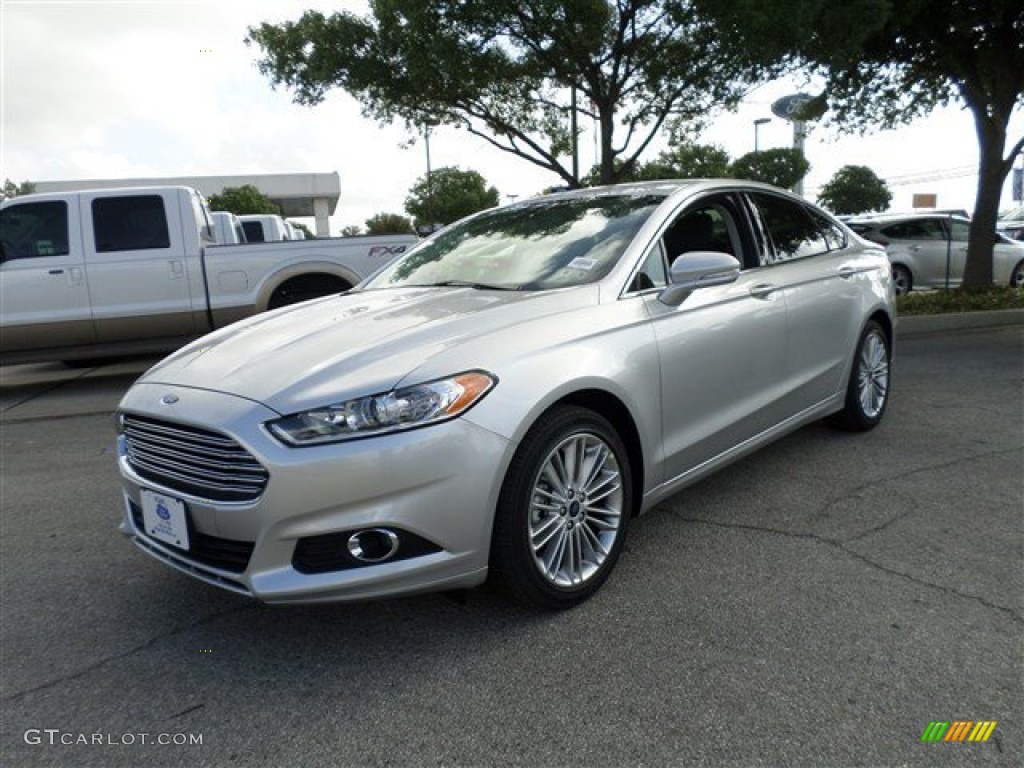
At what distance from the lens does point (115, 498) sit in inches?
171

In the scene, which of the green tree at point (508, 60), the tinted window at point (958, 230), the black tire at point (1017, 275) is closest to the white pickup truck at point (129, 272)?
the green tree at point (508, 60)

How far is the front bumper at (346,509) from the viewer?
7.58 ft

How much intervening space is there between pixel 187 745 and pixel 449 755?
0.77 metres

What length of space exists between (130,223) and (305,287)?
188cm

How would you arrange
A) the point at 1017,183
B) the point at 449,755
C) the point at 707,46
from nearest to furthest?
the point at 449,755
the point at 707,46
the point at 1017,183

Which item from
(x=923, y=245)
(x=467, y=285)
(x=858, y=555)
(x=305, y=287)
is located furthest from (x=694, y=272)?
(x=923, y=245)

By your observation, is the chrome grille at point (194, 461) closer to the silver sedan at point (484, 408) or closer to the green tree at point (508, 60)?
the silver sedan at point (484, 408)

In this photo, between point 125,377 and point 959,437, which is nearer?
point 959,437

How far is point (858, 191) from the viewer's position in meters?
55.1

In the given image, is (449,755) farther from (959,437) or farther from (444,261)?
(959,437)

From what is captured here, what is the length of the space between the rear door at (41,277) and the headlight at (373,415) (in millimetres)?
6661

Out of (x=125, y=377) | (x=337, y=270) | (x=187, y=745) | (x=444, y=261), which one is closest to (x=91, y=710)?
(x=187, y=745)

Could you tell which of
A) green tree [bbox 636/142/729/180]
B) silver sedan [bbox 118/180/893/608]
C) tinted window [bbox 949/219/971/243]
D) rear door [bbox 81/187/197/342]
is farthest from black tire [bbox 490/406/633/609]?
green tree [bbox 636/142/729/180]

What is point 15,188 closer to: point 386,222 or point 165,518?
point 386,222
